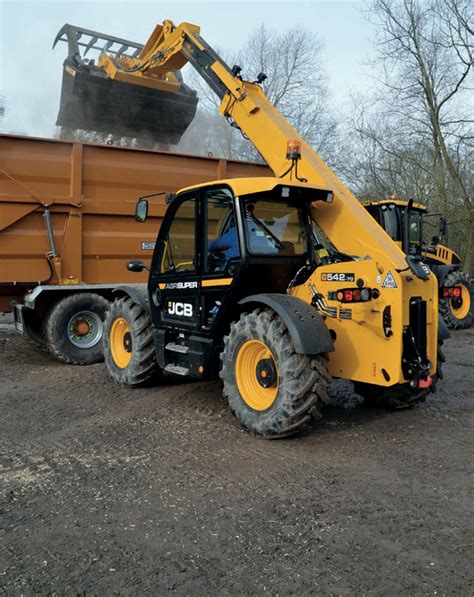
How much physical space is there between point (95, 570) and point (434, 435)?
2.89m

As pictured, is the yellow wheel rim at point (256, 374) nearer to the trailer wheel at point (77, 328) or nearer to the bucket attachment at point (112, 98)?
the trailer wheel at point (77, 328)

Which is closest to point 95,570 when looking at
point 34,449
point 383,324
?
point 34,449

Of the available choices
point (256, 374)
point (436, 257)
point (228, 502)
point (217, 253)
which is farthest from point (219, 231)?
point (436, 257)

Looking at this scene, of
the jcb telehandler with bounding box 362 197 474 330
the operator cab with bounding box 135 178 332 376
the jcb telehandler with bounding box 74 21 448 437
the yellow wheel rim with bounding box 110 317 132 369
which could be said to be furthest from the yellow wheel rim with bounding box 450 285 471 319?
the yellow wheel rim with bounding box 110 317 132 369

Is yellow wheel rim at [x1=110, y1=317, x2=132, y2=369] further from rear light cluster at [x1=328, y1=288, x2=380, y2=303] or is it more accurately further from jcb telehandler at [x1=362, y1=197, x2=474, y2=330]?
jcb telehandler at [x1=362, y1=197, x2=474, y2=330]

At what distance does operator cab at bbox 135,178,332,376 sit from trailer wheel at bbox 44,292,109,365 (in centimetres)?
240

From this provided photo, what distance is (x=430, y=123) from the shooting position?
18109 millimetres

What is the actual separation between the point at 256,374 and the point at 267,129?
2793mm

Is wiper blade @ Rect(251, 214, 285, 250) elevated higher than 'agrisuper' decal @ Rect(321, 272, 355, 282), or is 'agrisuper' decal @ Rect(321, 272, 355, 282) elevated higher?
wiper blade @ Rect(251, 214, 285, 250)

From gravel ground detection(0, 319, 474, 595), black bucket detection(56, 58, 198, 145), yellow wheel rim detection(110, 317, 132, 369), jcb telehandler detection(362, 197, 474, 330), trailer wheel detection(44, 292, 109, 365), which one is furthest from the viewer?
jcb telehandler detection(362, 197, 474, 330)

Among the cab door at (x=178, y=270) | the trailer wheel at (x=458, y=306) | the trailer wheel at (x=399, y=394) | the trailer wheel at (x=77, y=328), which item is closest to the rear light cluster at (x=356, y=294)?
the trailer wheel at (x=399, y=394)

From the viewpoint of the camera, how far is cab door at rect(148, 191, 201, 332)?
5.05 m

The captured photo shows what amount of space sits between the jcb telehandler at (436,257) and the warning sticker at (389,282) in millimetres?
6300

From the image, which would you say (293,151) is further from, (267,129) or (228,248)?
(267,129)
